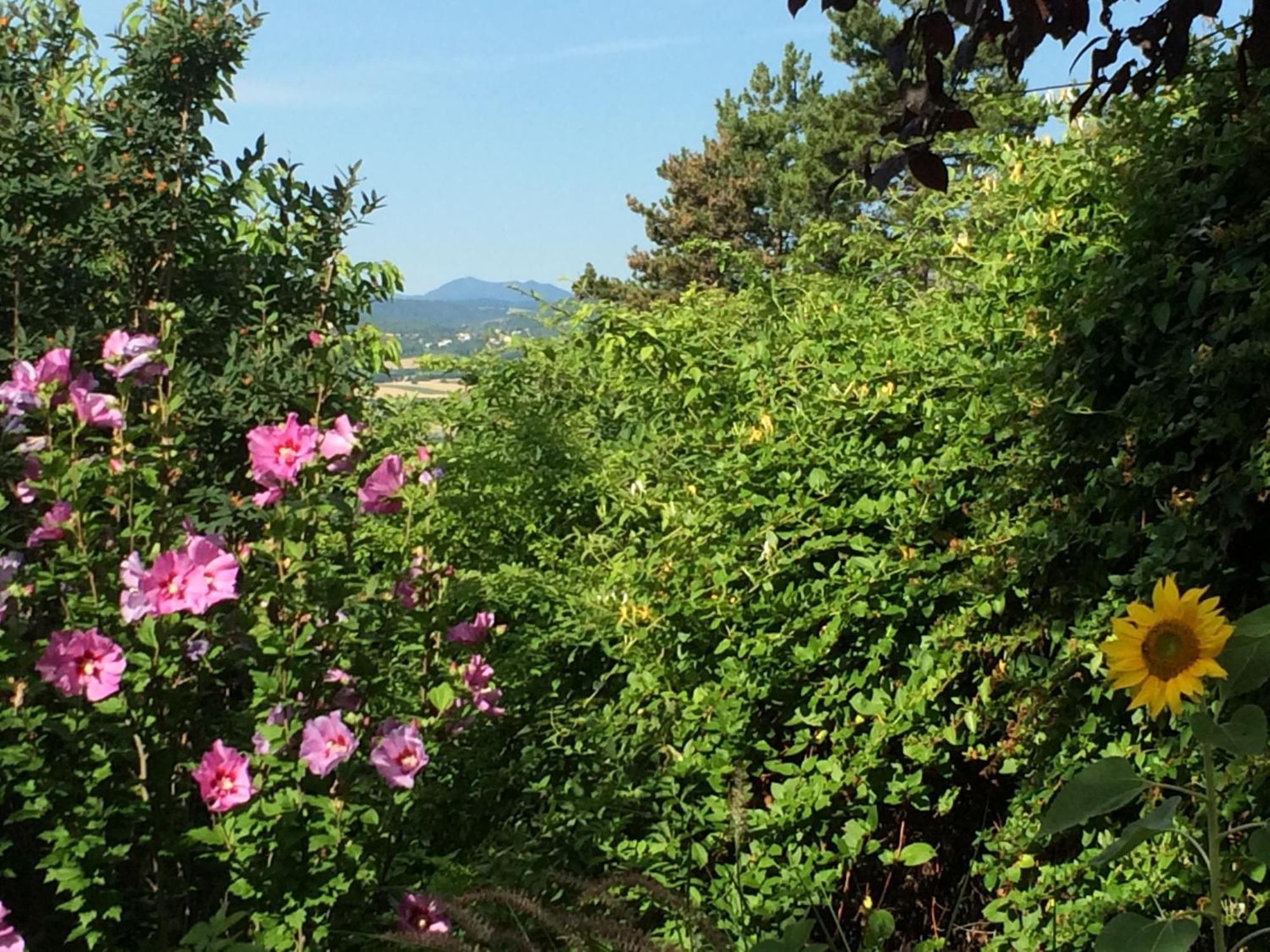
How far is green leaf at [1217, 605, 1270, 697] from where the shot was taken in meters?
1.21

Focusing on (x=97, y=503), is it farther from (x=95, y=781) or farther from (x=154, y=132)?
(x=154, y=132)

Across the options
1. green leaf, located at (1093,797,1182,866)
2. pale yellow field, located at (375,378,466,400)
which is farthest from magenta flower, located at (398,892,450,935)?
pale yellow field, located at (375,378,466,400)

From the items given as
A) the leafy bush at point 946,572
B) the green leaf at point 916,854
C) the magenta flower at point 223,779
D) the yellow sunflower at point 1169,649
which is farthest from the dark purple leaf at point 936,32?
the magenta flower at point 223,779

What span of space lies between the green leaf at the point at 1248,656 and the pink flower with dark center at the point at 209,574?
156cm

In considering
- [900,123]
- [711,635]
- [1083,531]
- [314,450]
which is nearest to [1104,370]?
[1083,531]

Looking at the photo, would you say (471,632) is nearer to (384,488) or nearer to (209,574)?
(384,488)

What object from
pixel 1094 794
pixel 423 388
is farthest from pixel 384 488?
pixel 423 388

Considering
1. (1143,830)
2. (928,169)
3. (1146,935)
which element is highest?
(928,169)

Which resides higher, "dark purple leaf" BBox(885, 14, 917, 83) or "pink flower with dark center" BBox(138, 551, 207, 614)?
"dark purple leaf" BBox(885, 14, 917, 83)

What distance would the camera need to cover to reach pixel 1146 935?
1.19m

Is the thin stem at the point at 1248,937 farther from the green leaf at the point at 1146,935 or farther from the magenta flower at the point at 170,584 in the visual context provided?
the magenta flower at the point at 170,584

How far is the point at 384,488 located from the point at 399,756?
1.61 feet

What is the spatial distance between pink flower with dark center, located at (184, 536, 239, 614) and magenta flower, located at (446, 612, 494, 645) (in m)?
0.44

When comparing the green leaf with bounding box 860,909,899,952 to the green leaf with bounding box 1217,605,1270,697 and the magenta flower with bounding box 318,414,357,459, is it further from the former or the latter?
the magenta flower with bounding box 318,414,357,459
